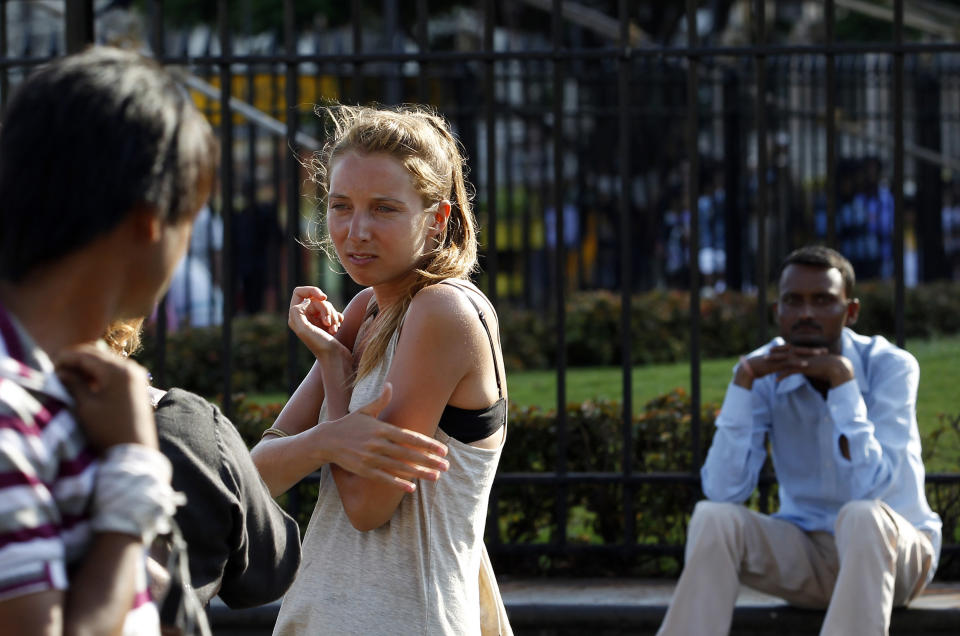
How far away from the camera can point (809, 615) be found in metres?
4.24

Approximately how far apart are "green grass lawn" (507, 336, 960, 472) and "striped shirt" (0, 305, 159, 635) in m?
5.25

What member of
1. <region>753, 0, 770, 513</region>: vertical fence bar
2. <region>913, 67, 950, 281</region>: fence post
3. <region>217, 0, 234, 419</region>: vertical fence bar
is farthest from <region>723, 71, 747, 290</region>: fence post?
<region>217, 0, 234, 419</region>: vertical fence bar

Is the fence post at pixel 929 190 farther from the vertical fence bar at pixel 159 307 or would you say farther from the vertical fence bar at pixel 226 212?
the vertical fence bar at pixel 159 307

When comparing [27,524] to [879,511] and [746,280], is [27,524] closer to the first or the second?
[879,511]

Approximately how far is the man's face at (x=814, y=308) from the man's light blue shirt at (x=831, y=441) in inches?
3.2

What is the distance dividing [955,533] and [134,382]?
4.37m

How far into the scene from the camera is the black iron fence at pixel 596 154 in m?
4.45

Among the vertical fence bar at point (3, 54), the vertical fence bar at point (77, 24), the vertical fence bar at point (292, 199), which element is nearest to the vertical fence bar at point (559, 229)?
the vertical fence bar at point (292, 199)

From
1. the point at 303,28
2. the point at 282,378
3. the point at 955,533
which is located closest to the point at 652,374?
the point at 282,378

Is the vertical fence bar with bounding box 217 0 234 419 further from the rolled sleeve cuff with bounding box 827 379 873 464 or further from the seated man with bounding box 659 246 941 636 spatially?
the rolled sleeve cuff with bounding box 827 379 873 464

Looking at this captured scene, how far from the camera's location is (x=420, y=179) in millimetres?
2385

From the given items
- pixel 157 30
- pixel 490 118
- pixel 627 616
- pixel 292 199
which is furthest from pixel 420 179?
pixel 157 30

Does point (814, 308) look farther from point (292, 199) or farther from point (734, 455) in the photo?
point (292, 199)

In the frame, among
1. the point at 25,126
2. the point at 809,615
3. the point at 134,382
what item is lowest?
the point at 809,615
